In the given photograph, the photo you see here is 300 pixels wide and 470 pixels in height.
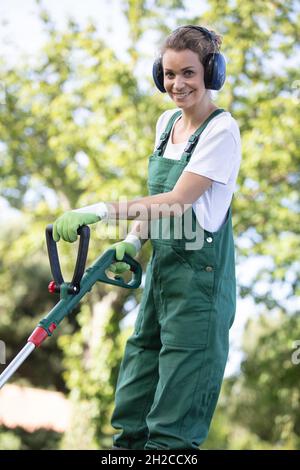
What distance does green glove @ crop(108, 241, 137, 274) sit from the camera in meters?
2.52

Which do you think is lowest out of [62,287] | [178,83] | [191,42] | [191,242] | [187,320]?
[187,320]

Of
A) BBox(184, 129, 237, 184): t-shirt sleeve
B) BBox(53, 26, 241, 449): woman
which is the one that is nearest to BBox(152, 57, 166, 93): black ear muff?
BBox(53, 26, 241, 449): woman

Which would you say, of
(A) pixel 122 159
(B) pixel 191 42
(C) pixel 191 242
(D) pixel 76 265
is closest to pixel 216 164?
(C) pixel 191 242

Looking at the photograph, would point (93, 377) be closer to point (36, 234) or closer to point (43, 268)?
point (36, 234)

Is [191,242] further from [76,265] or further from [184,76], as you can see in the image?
[184,76]

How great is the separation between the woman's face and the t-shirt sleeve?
5.1 inches

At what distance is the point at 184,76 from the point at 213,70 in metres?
0.08

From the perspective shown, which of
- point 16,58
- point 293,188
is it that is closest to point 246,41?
point 293,188

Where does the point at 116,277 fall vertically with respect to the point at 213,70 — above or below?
below

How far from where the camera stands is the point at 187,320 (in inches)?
95.5

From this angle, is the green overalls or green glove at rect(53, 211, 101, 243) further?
the green overalls

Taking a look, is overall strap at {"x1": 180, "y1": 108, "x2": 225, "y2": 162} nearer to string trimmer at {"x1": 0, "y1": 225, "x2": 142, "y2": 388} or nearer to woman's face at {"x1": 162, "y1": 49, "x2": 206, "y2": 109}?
woman's face at {"x1": 162, "y1": 49, "x2": 206, "y2": 109}

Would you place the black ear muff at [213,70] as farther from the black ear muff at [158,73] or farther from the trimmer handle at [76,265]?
the trimmer handle at [76,265]
